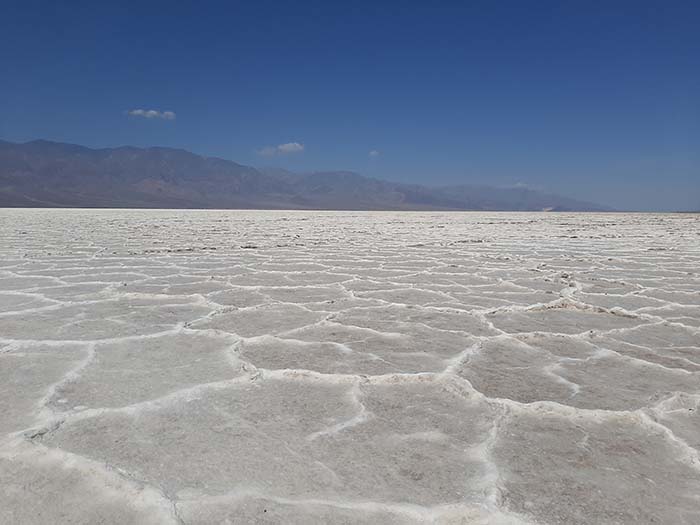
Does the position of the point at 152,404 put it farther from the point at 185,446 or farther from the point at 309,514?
the point at 309,514

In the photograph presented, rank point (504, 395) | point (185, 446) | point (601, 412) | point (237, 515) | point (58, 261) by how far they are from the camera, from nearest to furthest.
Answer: point (237, 515)
point (185, 446)
point (601, 412)
point (504, 395)
point (58, 261)

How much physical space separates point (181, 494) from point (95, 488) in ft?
0.58

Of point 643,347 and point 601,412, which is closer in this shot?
point 601,412

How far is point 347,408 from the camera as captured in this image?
145 centimetres

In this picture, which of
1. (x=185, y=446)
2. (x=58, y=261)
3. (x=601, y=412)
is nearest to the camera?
(x=185, y=446)

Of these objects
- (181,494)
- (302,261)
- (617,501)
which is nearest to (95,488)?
(181,494)

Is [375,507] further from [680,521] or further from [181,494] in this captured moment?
[680,521]

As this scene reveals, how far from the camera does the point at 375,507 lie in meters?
1.00

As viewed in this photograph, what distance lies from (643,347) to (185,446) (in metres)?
1.80

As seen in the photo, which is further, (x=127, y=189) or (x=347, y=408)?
(x=127, y=189)

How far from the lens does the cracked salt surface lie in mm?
1021

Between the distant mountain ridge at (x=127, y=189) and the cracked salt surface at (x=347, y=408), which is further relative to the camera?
the distant mountain ridge at (x=127, y=189)

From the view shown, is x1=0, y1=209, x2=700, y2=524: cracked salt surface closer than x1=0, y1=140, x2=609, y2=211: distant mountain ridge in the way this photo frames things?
Yes

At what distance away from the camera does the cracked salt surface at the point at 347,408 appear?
1.02 metres
